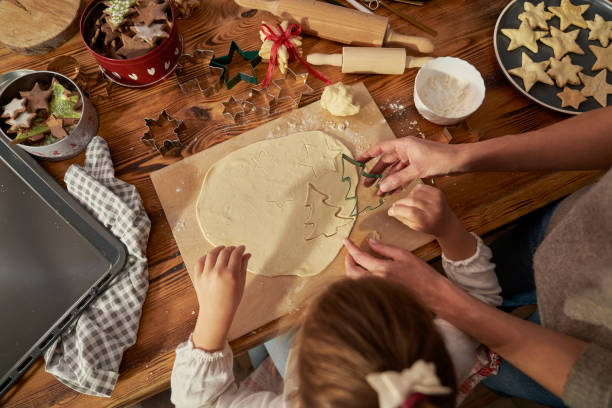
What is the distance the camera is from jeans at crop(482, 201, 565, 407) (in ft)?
3.19

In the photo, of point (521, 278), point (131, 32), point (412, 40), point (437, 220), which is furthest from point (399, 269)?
point (131, 32)

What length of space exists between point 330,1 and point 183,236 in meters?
0.76

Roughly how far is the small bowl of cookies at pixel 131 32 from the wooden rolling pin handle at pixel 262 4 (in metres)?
0.20

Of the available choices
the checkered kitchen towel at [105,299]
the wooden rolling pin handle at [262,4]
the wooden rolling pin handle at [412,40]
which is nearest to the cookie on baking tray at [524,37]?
the wooden rolling pin handle at [412,40]

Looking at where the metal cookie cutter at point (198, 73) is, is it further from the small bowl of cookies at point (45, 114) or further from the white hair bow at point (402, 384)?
the white hair bow at point (402, 384)

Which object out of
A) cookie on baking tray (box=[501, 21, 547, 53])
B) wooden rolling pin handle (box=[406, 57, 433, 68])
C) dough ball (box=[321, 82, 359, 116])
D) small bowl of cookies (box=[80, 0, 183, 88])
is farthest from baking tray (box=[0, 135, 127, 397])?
cookie on baking tray (box=[501, 21, 547, 53])

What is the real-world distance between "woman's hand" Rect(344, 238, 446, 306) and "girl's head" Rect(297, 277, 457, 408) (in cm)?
21

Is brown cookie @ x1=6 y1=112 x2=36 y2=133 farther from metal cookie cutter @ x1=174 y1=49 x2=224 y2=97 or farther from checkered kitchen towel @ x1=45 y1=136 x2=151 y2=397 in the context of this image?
metal cookie cutter @ x1=174 y1=49 x2=224 y2=97

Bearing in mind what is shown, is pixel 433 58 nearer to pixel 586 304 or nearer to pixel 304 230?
pixel 304 230

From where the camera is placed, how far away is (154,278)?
0.92m

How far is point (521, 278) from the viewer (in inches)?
43.5

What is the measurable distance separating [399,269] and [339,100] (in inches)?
17.8

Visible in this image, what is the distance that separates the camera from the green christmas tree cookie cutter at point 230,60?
1.03 m

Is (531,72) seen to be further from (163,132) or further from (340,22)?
(163,132)
